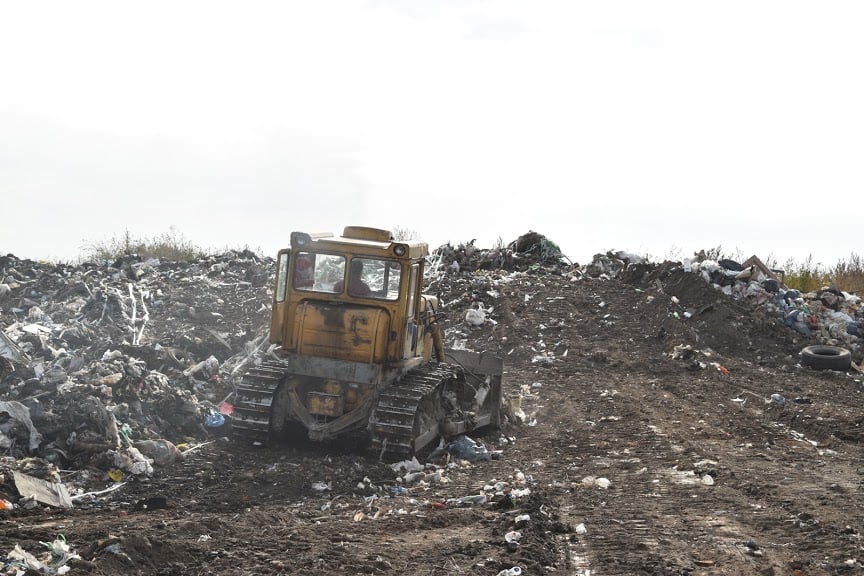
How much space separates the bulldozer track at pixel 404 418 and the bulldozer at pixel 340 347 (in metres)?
0.01

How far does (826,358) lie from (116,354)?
1240cm

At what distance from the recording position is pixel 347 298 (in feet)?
33.3

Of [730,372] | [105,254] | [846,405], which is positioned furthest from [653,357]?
[105,254]

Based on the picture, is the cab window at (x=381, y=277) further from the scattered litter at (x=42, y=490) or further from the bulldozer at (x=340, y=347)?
the scattered litter at (x=42, y=490)

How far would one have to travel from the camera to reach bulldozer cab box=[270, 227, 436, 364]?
10016 mm

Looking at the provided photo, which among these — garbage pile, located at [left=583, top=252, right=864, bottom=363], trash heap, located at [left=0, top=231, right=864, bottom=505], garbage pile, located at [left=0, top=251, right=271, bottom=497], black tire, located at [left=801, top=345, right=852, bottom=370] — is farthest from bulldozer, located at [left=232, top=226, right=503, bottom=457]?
garbage pile, located at [left=583, top=252, right=864, bottom=363]

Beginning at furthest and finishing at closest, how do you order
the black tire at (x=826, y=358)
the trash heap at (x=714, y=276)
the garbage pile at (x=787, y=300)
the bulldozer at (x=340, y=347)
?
the trash heap at (x=714, y=276) < the garbage pile at (x=787, y=300) < the black tire at (x=826, y=358) < the bulldozer at (x=340, y=347)

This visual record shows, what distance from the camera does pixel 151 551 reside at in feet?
19.6

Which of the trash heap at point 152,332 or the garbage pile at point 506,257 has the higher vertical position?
the garbage pile at point 506,257

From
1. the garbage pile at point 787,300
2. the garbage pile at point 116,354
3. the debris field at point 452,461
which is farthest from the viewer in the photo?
the garbage pile at point 787,300

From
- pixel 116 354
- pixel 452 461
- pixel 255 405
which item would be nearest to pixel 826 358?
pixel 452 461

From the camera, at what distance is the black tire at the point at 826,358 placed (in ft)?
58.2

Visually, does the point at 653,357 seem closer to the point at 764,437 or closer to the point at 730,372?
the point at 730,372

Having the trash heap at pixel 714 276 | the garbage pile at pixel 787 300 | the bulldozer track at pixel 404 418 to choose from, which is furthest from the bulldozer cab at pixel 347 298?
the garbage pile at pixel 787 300
